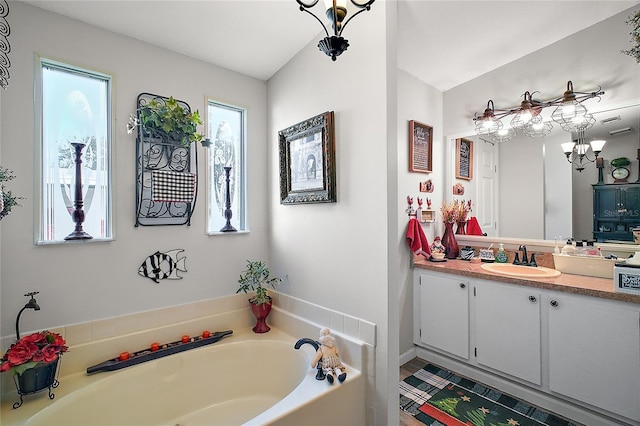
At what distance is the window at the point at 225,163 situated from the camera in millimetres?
2279

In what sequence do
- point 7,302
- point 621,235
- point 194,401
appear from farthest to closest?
point 621,235
point 194,401
point 7,302

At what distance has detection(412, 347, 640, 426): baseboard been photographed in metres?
1.80

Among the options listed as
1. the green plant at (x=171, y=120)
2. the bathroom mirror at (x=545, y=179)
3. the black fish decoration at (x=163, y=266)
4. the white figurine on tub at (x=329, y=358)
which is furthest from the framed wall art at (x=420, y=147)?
the black fish decoration at (x=163, y=266)

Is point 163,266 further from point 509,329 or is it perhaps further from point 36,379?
point 509,329

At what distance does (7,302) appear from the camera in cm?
151

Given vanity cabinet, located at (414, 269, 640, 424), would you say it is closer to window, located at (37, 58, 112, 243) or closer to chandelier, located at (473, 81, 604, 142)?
chandelier, located at (473, 81, 604, 142)

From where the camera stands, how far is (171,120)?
1915mm

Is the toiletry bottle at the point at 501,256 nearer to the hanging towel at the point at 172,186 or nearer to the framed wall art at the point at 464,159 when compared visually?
the framed wall art at the point at 464,159

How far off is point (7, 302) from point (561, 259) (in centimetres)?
359

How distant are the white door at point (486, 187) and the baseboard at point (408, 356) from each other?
1350 mm

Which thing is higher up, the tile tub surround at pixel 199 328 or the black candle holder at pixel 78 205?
the black candle holder at pixel 78 205

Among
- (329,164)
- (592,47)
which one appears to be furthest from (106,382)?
(592,47)

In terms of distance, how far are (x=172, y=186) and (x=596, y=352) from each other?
2.93m

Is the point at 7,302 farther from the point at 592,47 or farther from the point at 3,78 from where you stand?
the point at 592,47
